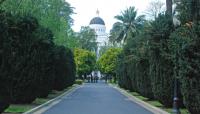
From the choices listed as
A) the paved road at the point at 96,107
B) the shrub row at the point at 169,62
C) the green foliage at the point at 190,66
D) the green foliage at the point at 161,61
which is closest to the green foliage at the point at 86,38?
the shrub row at the point at 169,62

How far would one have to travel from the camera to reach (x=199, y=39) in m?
21.5

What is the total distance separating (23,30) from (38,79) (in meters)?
3.35

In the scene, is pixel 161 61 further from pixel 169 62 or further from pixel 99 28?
pixel 99 28

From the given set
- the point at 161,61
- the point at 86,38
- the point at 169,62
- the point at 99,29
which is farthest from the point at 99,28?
the point at 169,62

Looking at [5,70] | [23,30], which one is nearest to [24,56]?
[23,30]

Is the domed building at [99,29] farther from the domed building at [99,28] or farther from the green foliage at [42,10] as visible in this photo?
the green foliage at [42,10]

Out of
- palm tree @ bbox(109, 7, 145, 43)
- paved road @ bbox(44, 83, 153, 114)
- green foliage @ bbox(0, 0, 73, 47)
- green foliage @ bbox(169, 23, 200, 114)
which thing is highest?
palm tree @ bbox(109, 7, 145, 43)

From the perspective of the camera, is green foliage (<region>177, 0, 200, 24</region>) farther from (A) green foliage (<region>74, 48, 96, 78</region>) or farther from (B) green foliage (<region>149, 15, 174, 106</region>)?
(A) green foliage (<region>74, 48, 96, 78</region>)

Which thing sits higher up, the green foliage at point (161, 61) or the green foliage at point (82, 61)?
the green foliage at point (82, 61)

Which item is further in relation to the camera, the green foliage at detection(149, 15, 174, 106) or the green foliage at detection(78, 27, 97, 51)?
the green foliage at detection(78, 27, 97, 51)

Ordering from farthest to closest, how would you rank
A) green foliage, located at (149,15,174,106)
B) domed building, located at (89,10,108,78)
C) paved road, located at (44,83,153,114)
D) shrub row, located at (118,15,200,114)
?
domed building, located at (89,10,108,78)
green foliage, located at (149,15,174,106)
paved road, located at (44,83,153,114)
shrub row, located at (118,15,200,114)

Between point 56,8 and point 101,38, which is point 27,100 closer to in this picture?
point 56,8

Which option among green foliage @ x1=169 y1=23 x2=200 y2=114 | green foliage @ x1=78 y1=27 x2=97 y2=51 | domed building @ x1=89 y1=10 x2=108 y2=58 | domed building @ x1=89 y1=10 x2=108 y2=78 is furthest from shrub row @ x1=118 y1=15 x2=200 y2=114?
domed building @ x1=89 y1=10 x2=108 y2=58

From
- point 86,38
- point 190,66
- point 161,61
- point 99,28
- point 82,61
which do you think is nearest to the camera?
point 190,66
